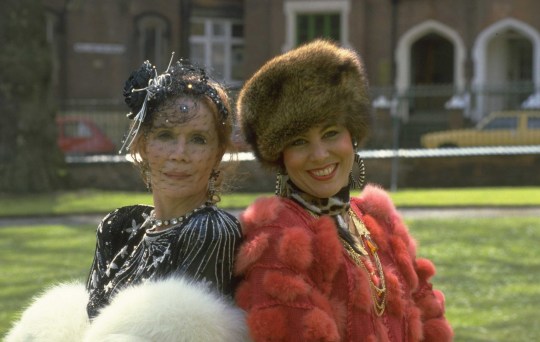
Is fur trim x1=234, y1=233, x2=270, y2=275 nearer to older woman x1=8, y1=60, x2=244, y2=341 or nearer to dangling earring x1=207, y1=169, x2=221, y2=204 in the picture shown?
older woman x1=8, y1=60, x2=244, y2=341

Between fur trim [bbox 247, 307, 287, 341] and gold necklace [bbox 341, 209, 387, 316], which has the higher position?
gold necklace [bbox 341, 209, 387, 316]

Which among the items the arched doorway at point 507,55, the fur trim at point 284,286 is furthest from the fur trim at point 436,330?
the arched doorway at point 507,55

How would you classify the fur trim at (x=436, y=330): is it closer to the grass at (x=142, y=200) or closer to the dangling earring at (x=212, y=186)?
the dangling earring at (x=212, y=186)

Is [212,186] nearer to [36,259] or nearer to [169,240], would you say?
[169,240]

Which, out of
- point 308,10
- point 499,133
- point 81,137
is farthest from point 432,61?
point 81,137

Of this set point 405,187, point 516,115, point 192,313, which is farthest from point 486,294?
point 516,115

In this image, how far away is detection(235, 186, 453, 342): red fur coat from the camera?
3381 mm

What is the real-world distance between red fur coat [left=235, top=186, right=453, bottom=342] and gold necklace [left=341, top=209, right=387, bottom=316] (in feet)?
0.09

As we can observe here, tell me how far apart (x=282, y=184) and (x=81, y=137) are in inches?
845

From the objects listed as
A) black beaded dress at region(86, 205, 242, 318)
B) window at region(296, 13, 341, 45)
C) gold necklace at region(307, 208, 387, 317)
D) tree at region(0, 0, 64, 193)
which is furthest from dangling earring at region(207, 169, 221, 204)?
window at region(296, 13, 341, 45)

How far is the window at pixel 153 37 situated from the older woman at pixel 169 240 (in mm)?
31225

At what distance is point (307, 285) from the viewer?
11.2ft

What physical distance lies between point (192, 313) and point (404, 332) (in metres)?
0.91

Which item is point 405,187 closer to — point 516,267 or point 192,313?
point 516,267
